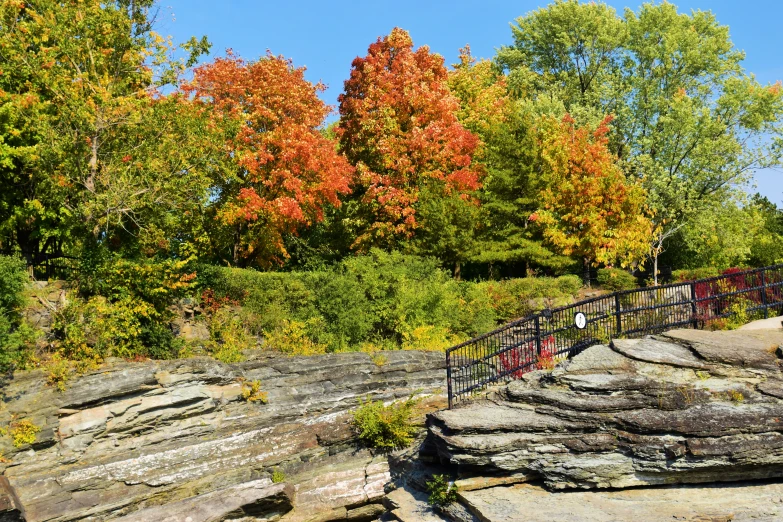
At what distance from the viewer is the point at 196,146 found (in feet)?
58.7

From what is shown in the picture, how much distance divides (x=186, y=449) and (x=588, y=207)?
1833 cm

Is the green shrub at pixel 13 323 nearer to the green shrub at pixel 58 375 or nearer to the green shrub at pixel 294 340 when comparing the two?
the green shrub at pixel 58 375

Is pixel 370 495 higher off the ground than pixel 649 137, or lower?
lower

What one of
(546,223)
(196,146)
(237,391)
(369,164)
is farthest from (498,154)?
(237,391)

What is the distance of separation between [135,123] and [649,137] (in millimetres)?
25825

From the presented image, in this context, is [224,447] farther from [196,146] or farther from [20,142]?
[20,142]

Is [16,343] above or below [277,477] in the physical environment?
above

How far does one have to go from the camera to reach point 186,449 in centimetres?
1405

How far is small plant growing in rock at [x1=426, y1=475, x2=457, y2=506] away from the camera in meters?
11.3

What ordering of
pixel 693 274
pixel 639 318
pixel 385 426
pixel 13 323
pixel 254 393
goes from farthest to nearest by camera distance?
pixel 693 274
pixel 254 393
pixel 385 426
pixel 639 318
pixel 13 323

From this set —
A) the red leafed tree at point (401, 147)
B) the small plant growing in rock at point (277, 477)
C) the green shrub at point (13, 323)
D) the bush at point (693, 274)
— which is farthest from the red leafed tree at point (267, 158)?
the bush at point (693, 274)

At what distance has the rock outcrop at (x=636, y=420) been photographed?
33.6 ft

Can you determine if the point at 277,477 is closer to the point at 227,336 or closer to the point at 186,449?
the point at 186,449

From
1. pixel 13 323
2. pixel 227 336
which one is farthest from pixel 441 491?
pixel 13 323
